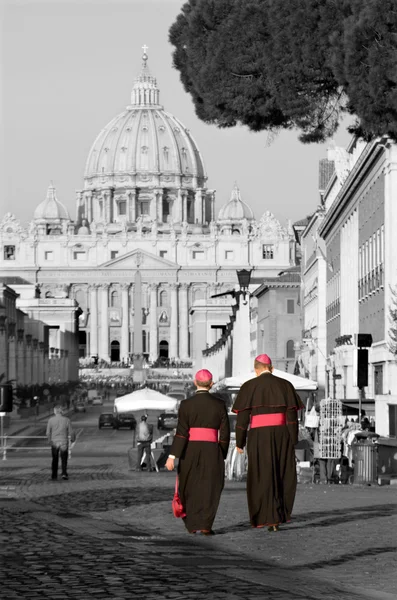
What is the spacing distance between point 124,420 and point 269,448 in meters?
50.7

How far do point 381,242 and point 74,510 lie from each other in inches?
999

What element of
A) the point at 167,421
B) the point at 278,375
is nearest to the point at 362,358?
the point at 278,375

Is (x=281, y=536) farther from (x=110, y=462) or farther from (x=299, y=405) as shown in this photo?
(x=110, y=462)

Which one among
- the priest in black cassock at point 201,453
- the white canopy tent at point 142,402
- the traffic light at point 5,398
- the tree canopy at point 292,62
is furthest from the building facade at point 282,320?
the priest in black cassock at point 201,453

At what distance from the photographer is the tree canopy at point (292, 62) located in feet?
46.2

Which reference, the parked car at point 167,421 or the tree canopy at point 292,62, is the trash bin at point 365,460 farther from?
the parked car at point 167,421

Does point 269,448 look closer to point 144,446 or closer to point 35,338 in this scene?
point 144,446

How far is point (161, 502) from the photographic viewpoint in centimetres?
1748

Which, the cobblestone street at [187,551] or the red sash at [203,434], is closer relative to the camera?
the cobblestone street at [187,551]

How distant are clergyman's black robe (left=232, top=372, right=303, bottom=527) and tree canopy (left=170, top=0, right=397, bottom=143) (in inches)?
116

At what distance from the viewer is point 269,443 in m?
12.9

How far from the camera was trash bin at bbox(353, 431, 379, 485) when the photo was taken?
75.5ft

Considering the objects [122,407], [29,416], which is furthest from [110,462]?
[29,416]

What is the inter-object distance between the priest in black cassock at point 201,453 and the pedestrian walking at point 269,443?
0.66 ft
